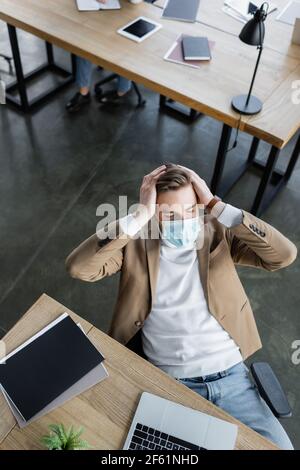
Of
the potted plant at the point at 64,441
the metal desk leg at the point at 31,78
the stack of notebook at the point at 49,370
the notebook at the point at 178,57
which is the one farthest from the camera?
the metal desk leg at the point at 31,78

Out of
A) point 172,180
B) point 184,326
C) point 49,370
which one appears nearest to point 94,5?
point 172,180

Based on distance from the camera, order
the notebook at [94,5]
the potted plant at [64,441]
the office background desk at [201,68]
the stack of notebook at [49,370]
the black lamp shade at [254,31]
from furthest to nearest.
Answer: the notebook at [94,5], the office background desk at [201,68], the black lamp shade at [254,31], the stack of notebook at [49,370], the potted plant at [64,441]

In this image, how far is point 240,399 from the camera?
165cm

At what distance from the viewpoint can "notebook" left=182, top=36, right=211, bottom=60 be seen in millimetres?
2539

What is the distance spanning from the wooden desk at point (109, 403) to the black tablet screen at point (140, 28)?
70.1 inches

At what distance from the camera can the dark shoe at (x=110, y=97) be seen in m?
3.64

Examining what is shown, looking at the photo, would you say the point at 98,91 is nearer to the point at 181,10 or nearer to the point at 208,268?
the point at 181,10

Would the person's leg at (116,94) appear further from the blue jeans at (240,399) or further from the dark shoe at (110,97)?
the blue jeans at (240,399)

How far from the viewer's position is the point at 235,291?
1.71 metres

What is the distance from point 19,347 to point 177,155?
2.11 m

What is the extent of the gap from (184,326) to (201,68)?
1.43m

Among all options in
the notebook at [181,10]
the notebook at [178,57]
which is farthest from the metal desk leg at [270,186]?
the notebook at [181,10]

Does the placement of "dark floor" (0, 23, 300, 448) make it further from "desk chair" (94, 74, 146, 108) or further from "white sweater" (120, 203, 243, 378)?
"white sweater" (120, 203, 243, 378)
